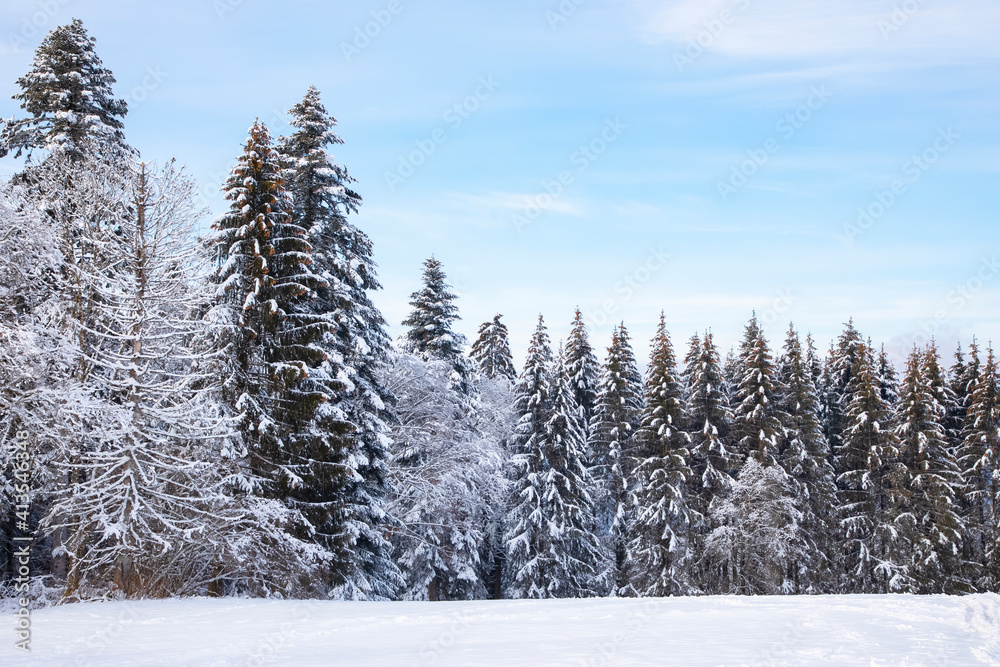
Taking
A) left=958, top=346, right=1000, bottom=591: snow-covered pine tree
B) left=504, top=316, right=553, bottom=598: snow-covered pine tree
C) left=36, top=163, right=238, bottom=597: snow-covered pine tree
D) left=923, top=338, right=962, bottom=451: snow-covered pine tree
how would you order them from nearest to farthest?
1. left=36, top=163, right=238, bottom=597: snow-covered pine tree
2. left=504, top=316, right=553, bottom=598: snow-covered pine tree
3. left=958, top=346, right=1000, bottom=591: snow-covered pine tree
4. left=923, top=338, right=962, bottom=451: snow-covered pine tree

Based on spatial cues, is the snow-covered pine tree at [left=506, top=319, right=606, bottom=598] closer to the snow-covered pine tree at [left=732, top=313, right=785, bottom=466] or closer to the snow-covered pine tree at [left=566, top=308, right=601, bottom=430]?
the snow-covered pine tree at [left=566, top=308, right=601, bottom=430]

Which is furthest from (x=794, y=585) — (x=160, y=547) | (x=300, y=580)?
(x=160, y=547)

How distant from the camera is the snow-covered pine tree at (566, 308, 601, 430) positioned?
46250 millimetres

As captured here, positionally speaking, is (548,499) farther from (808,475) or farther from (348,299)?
(348,299)

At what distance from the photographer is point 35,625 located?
12195mm

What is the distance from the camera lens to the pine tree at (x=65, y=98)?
23297 millimetres

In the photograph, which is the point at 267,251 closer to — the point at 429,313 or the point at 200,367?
the point at 200,367

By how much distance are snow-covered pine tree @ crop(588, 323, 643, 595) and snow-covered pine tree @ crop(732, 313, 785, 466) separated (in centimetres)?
570

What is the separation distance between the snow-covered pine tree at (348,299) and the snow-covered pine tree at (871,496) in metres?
28.0

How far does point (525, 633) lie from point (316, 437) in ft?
35.7

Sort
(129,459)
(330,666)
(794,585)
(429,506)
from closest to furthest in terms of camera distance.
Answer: (330,666) → (129,459) → (429,506) → (794,585)

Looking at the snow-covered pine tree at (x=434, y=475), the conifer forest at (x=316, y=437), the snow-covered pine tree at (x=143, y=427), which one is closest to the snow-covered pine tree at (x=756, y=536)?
the conifer forest at (x=316, y=437)

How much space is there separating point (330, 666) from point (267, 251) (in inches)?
553

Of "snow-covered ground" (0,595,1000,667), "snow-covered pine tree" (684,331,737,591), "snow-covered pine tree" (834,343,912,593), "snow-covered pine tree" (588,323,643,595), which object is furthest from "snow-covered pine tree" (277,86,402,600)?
"snow-covered pine tree" (834,343,912,593)
